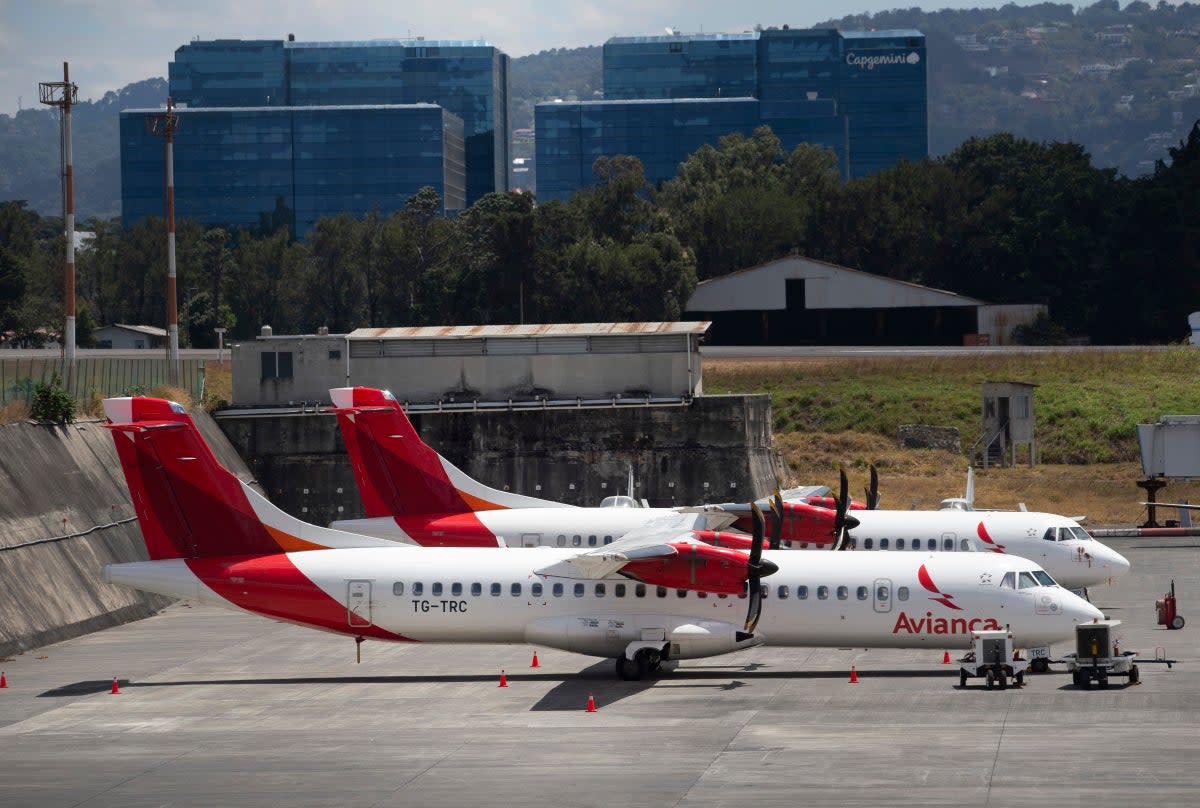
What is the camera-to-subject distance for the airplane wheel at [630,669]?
106ft

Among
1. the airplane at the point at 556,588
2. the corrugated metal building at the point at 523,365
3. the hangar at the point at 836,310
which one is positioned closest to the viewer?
the airplane at the point at 556,588

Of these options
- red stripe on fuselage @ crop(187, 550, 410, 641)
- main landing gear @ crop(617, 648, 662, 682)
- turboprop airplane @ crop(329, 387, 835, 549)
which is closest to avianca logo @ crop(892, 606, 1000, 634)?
main landing gear @ crop(617, 648, 662, 682)

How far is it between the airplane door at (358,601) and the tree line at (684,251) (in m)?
67.9

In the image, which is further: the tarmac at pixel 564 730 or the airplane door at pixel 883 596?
the airplane door at pixel 883 596

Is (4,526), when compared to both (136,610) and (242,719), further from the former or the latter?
(242,719)

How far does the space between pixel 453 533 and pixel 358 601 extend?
25.5ft

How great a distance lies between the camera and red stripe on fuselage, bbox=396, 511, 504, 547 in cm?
4003

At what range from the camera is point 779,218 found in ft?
395

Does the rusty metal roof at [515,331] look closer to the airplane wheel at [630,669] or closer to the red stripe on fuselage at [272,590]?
the red stripe on fuselage at [272,590]

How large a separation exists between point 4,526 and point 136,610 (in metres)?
5.17

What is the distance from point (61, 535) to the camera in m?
40.2

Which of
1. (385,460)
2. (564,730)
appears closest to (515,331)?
(385,460)

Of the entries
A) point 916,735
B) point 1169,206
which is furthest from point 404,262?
point 916,735

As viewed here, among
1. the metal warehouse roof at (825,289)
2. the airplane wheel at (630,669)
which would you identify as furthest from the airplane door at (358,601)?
the metal warehouse roof at (825,289)
